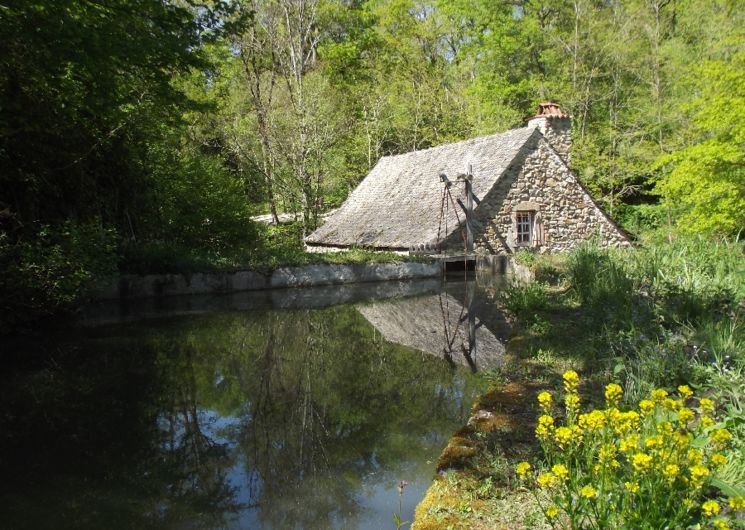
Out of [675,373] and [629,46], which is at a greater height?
[629,46]

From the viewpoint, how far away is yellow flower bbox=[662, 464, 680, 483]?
212 centimetres

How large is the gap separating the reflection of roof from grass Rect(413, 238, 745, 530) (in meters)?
0.53

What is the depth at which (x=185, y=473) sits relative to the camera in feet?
14.2

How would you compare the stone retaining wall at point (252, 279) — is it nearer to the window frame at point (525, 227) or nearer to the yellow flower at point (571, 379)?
the window frame at point (525, 227)

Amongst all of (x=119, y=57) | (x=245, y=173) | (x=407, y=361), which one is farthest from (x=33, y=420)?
(x=245, y=173)

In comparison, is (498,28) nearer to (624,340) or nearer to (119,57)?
(119,57)

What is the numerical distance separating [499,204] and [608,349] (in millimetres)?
13117

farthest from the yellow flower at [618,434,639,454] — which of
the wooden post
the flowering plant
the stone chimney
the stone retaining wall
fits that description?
the stone chimney

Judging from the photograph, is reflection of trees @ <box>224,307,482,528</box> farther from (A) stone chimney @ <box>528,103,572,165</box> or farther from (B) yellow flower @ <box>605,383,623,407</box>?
(A) stone chimney @ <box>528,103,572,165</box>

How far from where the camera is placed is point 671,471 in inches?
84.0

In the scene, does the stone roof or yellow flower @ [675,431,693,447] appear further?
the stone roof

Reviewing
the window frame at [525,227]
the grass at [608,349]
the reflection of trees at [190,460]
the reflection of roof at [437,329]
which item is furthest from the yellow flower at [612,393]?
the window frame at [525,227]

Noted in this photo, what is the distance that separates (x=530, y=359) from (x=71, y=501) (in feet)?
15.3

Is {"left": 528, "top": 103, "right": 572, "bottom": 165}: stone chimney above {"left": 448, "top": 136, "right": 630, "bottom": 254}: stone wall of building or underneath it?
above
